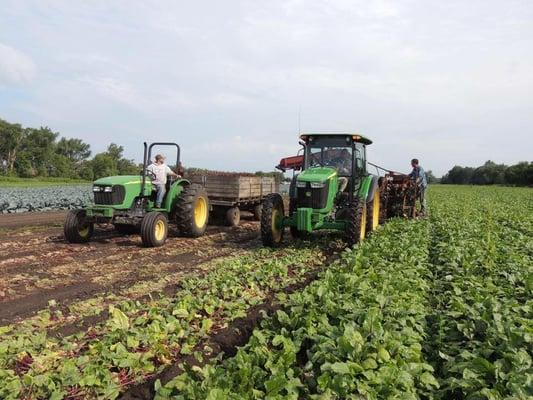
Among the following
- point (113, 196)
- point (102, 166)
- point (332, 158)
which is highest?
point (102, 166)

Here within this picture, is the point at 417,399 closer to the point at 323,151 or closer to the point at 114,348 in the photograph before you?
the point at 114,348

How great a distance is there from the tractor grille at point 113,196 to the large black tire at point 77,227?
1.93ft

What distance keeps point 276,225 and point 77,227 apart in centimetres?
413

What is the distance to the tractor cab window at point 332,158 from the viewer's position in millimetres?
10062

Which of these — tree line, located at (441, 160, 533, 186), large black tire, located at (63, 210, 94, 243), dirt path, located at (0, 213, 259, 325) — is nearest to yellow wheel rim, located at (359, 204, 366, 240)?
dirt path, located at (0, 213, 259, 325)

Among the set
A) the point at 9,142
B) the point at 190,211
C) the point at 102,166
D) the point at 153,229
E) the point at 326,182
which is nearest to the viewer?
the point at 326,182

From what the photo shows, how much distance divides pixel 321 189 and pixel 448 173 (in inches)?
4081

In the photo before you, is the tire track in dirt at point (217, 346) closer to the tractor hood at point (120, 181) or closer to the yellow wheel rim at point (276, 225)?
the yellow wheel rim at point (276, 225)

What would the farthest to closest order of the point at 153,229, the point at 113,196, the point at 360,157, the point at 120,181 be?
1. the point at 360,157
2. the point at 120,181
3. the point at 113,196
4. the point at 153,229

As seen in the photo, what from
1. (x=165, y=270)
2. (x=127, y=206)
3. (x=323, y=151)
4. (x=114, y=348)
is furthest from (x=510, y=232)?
(x=114, y=348)

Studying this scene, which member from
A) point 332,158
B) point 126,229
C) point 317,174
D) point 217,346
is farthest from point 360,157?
point 217,346

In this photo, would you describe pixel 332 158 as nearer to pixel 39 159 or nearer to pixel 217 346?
pixel 217 346

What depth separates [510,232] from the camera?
1052cm

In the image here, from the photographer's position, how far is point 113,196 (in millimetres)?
9578
